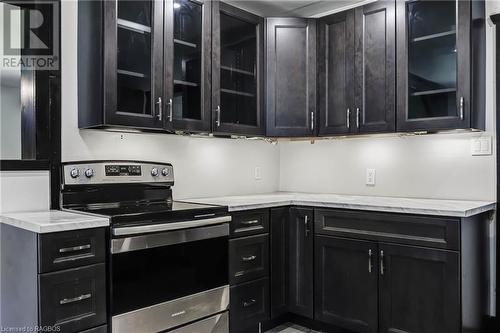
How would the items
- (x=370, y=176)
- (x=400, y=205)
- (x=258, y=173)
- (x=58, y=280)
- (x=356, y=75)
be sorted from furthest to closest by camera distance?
(x=258, y=173)
(x=370, y=176)
(x=356, y=75)
(x=400, y=205)
(x=58, y=280)

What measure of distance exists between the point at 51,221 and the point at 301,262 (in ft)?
5.18

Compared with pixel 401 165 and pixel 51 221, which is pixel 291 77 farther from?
pixel 51 221

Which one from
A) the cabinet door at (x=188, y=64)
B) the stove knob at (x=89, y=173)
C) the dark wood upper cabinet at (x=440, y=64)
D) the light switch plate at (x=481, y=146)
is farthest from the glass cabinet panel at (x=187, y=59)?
the light switch plate at (x=481, y=146)

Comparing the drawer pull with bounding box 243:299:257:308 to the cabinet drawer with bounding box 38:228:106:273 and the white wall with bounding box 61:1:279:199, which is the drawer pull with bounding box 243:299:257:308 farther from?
the cabinet drawer with bounding box 38:228:106:273

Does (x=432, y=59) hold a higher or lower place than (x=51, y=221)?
higher

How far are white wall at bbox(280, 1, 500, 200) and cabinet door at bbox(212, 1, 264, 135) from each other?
2.19 ft

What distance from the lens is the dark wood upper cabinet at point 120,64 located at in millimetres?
2158

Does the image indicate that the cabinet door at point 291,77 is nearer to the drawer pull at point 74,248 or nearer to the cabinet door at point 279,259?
the cabinet door at point 279,259

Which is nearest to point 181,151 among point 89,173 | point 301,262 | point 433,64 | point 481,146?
point 89,173

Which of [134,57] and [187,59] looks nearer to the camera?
[134,57]

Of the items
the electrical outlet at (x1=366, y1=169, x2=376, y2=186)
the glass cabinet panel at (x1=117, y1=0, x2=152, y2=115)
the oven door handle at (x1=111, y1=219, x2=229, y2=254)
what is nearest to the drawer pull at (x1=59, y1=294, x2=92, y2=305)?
the oven door handle at (x1=111, y1=219, x2=229, y2=254)

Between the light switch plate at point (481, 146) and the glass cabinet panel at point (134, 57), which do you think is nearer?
the glass cabinet panel at point (134, 57)

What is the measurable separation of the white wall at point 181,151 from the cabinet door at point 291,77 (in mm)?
427

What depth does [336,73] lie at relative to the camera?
2926 millimetres
